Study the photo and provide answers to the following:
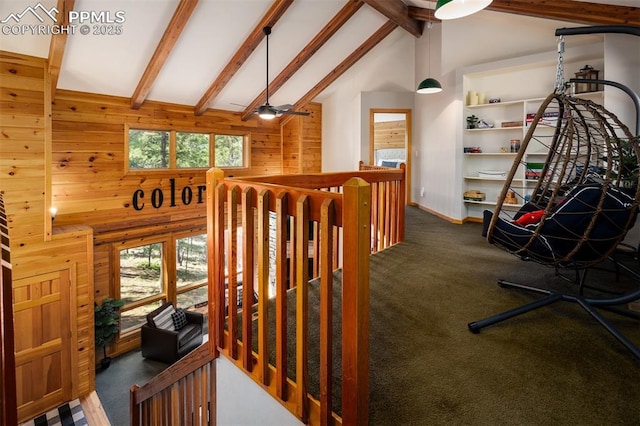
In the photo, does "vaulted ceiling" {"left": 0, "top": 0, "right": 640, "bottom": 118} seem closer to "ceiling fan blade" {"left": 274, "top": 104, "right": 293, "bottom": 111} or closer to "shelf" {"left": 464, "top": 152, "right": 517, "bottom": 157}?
"ceiling fan blade" {"left": 274, "top": 104, "right": 293, "bottom": 111}

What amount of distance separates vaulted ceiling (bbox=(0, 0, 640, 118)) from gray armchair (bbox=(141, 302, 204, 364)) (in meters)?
3.65

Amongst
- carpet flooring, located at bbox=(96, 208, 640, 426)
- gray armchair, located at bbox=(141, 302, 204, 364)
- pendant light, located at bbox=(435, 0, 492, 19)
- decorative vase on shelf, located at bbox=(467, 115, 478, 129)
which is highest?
pendant light, located at bbox=(435, 0, 492, 19)

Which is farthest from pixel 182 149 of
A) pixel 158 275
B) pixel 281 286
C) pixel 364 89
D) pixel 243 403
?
pixel 281 286

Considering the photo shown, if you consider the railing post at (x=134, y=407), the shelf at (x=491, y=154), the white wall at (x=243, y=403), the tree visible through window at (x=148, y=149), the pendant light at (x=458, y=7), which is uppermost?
the pendant light at (x=458, y=7)

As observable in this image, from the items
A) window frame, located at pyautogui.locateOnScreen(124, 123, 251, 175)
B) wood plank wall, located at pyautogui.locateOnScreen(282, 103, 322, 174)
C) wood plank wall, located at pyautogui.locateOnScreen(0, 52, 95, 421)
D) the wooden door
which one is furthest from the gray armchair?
wood plank wall, located at pyautogui.locateOnScreen(282, 103, 322, 174)

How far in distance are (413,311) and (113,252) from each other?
18.1 ft

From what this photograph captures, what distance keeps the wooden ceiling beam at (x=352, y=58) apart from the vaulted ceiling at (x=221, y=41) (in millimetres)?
19

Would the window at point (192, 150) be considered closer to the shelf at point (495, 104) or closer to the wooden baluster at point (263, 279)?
the shelf at point (495, 104)

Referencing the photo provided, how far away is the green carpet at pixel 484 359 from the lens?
140cm

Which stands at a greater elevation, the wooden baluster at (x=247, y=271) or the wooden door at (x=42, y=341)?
the wooden baluster at (x=247, y=271)

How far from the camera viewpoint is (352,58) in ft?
22.3

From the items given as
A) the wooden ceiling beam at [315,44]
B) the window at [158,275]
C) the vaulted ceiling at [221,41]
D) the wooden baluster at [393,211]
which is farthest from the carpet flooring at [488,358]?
the window at [158,275]

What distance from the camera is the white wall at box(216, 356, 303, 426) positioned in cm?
164

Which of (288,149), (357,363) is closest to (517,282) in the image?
(357,363)
